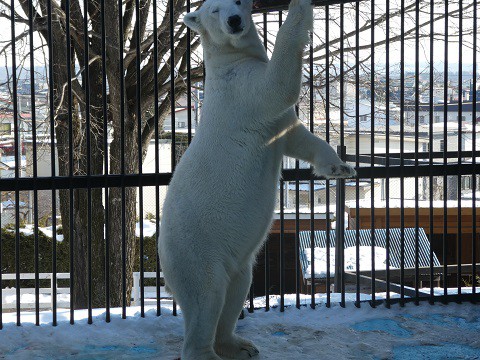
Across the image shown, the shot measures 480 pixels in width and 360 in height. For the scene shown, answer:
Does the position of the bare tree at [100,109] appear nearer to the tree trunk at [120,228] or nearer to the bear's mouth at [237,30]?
the tree trunk at [120,228]

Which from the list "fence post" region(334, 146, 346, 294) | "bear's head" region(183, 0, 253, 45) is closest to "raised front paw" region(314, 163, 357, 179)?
"bear's head" region(183, 0, 253, 45)

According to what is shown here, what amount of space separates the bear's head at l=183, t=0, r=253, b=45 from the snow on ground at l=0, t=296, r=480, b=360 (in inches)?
63.0

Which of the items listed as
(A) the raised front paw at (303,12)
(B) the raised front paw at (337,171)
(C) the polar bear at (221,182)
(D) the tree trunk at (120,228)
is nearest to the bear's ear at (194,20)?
(C) the polar bear at (221,182)

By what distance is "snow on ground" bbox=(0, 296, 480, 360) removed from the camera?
359 centimetres

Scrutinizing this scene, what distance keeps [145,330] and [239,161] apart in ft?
4.91

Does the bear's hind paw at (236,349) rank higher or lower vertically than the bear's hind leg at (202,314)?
lower

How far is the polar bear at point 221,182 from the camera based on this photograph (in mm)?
2955

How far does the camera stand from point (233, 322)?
3.29 metres

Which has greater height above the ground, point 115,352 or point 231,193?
point 231,193

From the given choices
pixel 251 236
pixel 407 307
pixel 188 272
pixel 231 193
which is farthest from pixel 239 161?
pixel 407 307

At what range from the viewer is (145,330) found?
401 cm

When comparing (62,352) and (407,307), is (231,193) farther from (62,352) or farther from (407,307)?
(407,307)

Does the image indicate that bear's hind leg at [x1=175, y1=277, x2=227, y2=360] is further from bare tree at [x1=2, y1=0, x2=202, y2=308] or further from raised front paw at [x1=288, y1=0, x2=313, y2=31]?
bare tree at [x1=2, y1=0, x2=202, y2=308]

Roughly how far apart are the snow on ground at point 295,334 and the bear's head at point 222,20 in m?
1.60
